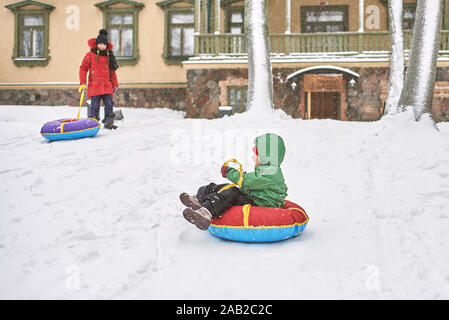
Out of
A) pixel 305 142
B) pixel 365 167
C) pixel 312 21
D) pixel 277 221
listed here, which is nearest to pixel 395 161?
pixel 365 167

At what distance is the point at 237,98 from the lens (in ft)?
43.0

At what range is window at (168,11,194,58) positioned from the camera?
15273 millimetres

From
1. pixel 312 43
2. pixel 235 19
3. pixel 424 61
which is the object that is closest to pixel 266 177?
pixel 424 61

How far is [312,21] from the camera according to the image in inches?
603

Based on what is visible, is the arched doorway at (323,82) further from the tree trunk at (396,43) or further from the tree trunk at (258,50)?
the tree trunk at (258,50)

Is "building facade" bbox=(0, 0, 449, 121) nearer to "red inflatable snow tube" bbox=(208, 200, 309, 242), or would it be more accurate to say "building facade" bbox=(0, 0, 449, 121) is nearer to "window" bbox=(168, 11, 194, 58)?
→ "window" bbox=(168, 11, 194, 58)

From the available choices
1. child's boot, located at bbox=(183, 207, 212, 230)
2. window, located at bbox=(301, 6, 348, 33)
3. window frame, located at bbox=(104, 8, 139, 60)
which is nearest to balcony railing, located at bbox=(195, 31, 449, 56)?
window, located at bbox=(301, 6, 348, 33)

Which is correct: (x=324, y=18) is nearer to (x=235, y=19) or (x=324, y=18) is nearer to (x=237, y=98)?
(x=235, y=19)

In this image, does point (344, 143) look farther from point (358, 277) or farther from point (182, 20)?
point (182, 20)

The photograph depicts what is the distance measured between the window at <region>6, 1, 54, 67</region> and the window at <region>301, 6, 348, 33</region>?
34.5 ft

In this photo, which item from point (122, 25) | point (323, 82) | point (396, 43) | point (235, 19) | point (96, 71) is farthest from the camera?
point (122, 25)

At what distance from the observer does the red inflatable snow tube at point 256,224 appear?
10.8ft

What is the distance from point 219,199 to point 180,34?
13166 mm

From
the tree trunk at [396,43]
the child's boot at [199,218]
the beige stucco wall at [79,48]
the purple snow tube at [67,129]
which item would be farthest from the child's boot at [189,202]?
the beige stucco wall at [79,48]
